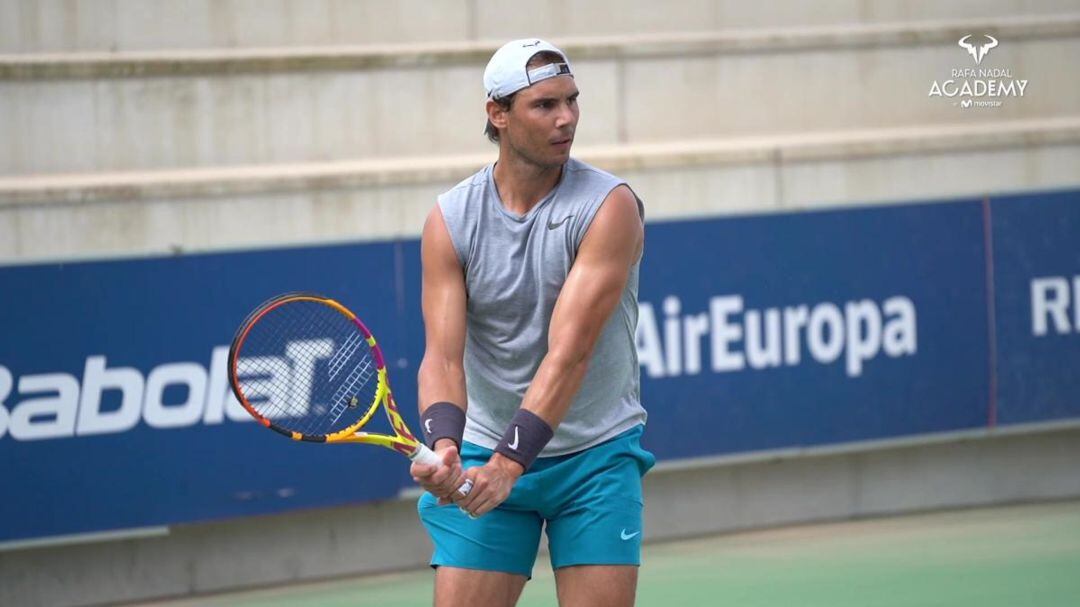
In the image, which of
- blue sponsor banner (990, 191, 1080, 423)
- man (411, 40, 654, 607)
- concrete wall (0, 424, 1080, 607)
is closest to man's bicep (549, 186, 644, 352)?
man (411, 40, 654, 607)

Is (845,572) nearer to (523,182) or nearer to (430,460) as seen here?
(523,182)

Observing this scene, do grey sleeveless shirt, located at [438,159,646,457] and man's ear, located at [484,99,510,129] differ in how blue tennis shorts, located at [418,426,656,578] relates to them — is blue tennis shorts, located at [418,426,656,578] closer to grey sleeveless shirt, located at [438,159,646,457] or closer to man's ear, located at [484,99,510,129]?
grey sleeveless shirt, located at [438,159,646,457]

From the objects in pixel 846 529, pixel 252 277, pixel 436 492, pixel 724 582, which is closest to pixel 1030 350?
pixel 846 529

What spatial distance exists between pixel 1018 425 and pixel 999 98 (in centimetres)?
284

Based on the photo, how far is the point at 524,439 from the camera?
442cm

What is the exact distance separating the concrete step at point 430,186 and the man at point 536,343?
137 inches

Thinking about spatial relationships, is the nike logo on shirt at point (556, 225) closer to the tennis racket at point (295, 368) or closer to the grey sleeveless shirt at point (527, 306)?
the grey sleeveless shirt at point (527, 306)

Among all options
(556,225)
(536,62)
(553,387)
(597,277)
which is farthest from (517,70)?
(553,387)

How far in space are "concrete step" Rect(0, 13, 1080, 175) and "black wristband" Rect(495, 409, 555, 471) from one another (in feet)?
19.1

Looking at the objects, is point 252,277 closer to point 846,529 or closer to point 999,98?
point 846,529

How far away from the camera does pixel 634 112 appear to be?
11.0 m

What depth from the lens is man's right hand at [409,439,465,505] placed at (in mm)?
4344

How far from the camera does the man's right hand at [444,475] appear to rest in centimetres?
434

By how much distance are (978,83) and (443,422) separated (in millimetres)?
7910
